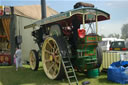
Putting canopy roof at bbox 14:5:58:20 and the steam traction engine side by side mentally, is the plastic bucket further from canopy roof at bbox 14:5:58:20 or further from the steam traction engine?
canopy roof at bbox 14:5:58:20

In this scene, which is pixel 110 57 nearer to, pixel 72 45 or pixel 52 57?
pixel 72 45

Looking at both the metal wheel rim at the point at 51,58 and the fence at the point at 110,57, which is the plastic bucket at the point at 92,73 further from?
the metal wheel rim at the point at 51,58

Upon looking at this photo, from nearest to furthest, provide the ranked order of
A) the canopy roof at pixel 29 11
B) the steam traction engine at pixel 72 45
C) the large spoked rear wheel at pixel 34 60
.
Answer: the steam traction engine at pixel 72 45, the large spoked rear wheel at pixel 34 60, the canopy roof at pixel 29 11

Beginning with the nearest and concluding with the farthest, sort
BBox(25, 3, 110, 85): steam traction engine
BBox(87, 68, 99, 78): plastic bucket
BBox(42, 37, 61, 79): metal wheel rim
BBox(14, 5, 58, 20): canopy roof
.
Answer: BBox(25, 3, 110, 85): steam traction engine < BBox(42, 37, 61, 79): metal wheel rim < BBox(87, 68, 99, 78): plastic bucket < BBox(14, 5, 58, 20): canopy roof

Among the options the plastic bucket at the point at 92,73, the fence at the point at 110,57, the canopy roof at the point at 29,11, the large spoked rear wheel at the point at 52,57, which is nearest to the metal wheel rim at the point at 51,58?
the large spoked rear wheel at the point at 52,57

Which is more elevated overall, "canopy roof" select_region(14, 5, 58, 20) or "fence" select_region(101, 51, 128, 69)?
"canopy roof" select_region(14, 5, 58, 20)

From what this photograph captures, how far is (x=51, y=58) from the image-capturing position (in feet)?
21.0

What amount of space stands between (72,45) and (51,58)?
100 cm

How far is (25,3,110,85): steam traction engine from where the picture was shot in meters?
5.61

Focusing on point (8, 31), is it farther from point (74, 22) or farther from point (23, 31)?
point (74, 22)

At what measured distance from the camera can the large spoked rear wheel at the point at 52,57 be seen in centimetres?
577

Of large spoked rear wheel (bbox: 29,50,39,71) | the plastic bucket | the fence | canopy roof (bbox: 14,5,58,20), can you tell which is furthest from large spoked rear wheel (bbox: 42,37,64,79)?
canopy roof (bbox: 14,5,58,20)

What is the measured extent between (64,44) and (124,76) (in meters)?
2.37

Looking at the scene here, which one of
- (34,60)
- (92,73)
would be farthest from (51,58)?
(34,60)
